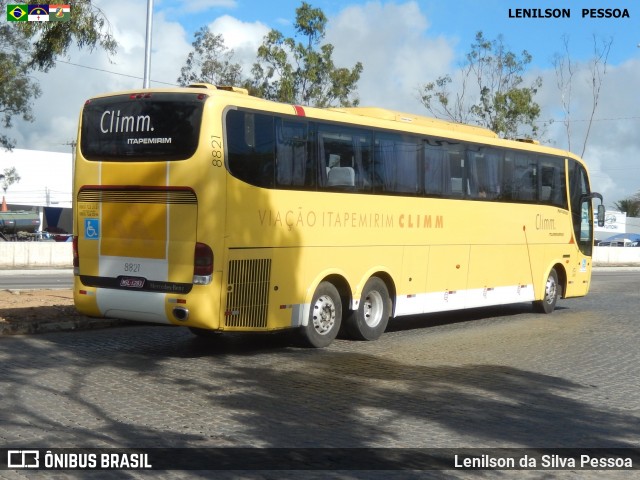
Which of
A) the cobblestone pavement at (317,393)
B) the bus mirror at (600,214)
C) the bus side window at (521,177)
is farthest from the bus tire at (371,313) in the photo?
the bus mirror at (600,214)

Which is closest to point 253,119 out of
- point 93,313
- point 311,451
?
point 93,313

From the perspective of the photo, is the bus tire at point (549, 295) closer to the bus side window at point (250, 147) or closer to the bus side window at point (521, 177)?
the bus side window at point (521, 177)

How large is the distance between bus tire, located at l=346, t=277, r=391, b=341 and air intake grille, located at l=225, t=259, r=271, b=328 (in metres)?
2.28

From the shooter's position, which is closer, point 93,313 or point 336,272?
point 93,313

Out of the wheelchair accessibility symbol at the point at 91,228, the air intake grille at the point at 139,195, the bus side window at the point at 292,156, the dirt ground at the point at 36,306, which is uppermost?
the bus side window at the point at 292,156

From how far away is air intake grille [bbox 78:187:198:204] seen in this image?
11.6 m

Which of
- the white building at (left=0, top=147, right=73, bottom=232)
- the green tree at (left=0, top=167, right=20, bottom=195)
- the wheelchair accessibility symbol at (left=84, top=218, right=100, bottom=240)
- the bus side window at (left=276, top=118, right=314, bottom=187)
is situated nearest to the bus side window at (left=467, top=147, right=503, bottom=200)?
the bus side window at (left=276, top=118, right=314, bottom=187)

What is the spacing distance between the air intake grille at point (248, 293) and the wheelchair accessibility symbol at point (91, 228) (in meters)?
1.96

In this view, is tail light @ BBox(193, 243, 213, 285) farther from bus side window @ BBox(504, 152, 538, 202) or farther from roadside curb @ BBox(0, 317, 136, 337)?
bus side window @ BBox(504, 152, 538, 202)

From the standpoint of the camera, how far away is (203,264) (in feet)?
37.8

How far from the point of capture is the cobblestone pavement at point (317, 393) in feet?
25.6

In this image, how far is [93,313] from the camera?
1250 centimetres

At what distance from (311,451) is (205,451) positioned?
0.84 metres

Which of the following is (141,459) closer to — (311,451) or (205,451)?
(205,451)
